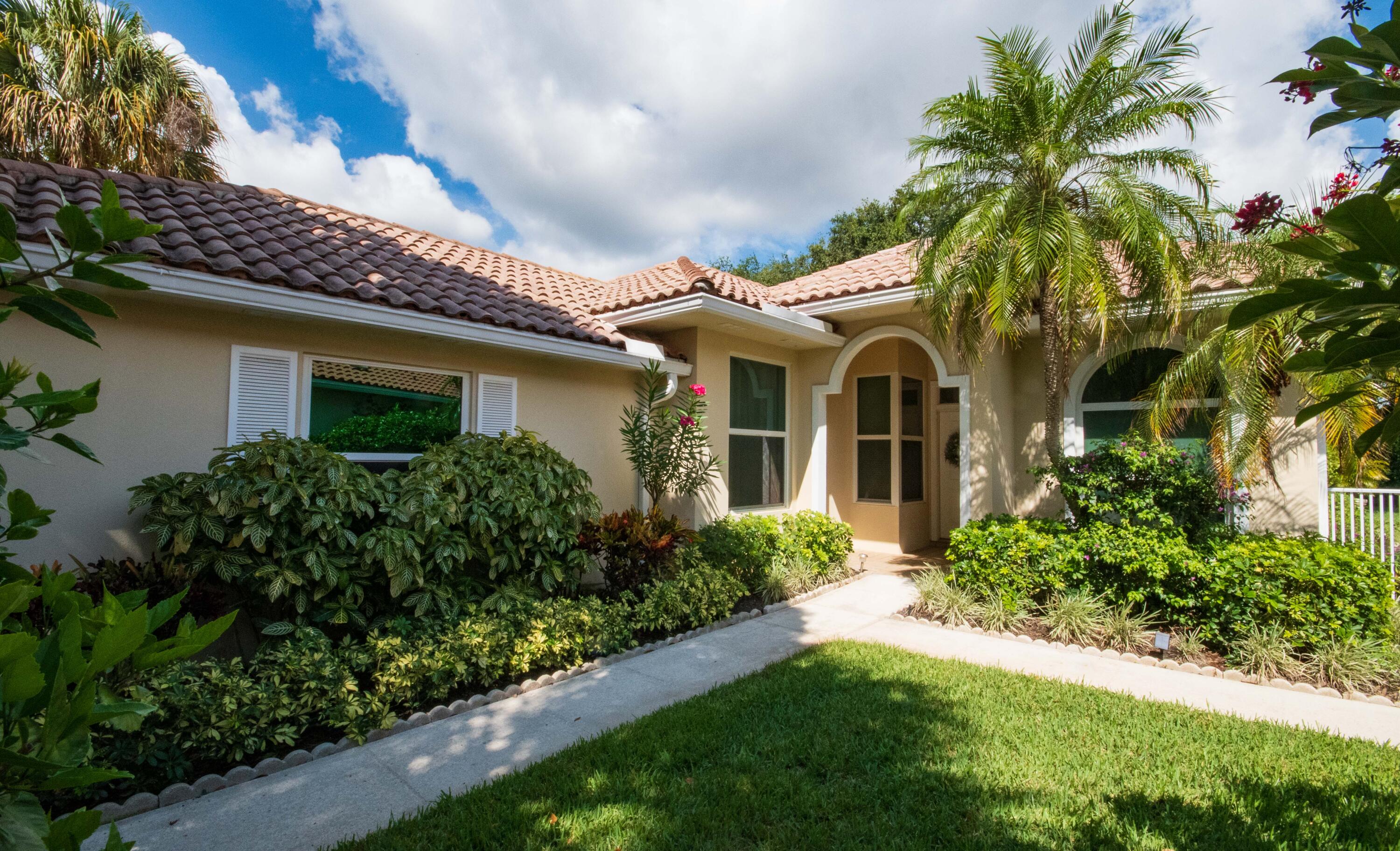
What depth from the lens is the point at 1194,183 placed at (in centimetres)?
709

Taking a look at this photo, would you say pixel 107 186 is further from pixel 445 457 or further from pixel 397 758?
pixel 445 457

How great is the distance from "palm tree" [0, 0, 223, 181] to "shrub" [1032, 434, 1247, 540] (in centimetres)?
1499

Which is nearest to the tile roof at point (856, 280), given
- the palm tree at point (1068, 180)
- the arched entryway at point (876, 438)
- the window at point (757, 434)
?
the arched entryway at point (876, 438)

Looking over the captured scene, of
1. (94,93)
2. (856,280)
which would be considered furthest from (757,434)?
(94,93)

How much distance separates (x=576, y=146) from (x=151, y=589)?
1290 cm

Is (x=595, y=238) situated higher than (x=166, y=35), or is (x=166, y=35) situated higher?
(x=595, y=238)

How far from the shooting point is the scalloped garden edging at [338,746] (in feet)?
12.1

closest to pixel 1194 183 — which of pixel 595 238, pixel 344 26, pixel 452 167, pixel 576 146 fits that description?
pixel 344 26

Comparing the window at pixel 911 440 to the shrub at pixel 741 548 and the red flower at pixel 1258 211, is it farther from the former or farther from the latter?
the red flower at pixel 1258 211

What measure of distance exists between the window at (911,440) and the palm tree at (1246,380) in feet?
13.4

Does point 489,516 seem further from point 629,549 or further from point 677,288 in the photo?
point 677,288

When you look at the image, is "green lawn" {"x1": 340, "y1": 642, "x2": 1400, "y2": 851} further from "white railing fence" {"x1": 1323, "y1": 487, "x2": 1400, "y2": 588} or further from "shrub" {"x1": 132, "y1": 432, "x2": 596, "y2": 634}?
"white railing fence" {"x1": 1323, "y1": 487, "x2": 1400, "y2": 588}

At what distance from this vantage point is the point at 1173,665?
237 inches

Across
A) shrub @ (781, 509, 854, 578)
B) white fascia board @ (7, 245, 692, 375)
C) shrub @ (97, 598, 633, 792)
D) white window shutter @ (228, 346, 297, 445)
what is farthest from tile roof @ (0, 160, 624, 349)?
shrub @ (781, 509, 854, 578)
